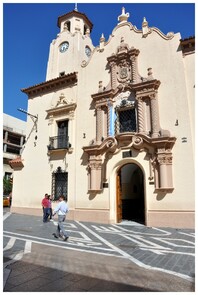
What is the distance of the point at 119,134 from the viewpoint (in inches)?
486

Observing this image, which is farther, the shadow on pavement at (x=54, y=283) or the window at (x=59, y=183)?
the window at (x=59, y=183)

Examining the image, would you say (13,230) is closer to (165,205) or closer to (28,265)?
(28,265)

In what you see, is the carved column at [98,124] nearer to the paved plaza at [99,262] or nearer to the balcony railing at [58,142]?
the balcony railing at [58,142]

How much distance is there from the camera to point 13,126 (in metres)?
41.2

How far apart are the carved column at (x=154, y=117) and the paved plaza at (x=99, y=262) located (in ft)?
16.6

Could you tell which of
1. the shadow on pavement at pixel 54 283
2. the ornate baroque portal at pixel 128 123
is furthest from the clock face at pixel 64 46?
the shadow on pavement at pixel 54 283

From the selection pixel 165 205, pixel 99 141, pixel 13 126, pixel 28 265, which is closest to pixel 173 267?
pixel 28 265

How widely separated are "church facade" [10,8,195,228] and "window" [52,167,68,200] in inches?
2.5

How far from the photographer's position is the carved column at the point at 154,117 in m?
11.6

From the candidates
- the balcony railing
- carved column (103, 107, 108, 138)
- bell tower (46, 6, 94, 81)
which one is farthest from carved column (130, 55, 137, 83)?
bell tower (46, 6, 94, 81)

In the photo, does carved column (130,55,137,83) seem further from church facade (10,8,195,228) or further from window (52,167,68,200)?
window (52,167,68,200)

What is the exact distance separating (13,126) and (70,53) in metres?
26.2

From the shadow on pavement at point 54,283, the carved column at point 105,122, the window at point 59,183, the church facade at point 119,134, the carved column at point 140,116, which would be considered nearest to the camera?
the shadow on pavement at point 54,283

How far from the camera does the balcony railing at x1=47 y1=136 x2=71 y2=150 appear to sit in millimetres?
14699
